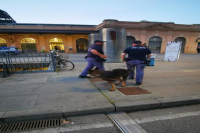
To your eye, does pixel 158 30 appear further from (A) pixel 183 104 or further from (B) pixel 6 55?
(B) pixel 6 55

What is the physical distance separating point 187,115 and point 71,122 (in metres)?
2.72

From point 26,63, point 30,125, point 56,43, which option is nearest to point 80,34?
point 56,43

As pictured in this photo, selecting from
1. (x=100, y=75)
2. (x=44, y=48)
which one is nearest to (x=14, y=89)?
(x=100, y=75)

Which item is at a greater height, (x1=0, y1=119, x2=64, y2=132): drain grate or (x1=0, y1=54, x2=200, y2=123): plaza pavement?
(x1=0, y1=54, x2=200, y2=123): plaza pavement

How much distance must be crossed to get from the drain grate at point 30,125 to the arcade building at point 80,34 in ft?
65.8

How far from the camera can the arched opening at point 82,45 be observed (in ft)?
83.2

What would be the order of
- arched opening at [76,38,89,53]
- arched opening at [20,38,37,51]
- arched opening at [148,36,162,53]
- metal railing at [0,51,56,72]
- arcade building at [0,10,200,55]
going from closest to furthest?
metal railing at [0,51,56,72] → arcade building at [0,10,200,55] → arched opening at [20,38,37,51] → arched opening at [148,36,162,53] → arched opening at [76,38,89,53]

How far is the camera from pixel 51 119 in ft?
7.81

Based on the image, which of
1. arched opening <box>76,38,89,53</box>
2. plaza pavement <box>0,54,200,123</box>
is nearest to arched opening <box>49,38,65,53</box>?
arched opening <box>76,38,89,53</box>

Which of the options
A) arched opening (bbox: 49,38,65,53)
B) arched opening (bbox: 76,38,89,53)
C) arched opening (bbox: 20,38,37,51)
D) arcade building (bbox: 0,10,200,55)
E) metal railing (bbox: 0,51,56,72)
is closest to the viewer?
metal railing (bbox: 0,51,56,72)

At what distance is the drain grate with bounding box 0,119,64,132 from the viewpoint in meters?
2.09

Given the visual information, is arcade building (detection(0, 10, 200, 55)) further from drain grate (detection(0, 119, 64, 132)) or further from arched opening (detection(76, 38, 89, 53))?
drain grate (detection(0, 119, 64, 132))

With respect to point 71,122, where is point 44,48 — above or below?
above

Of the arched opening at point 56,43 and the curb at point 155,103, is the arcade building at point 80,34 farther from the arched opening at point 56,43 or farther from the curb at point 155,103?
the curb at point 155,103
